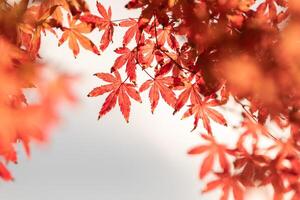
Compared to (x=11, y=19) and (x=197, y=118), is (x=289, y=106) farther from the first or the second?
(x=11, y=19)

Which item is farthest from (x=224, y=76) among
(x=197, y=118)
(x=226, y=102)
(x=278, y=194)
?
(x=278, y=194)

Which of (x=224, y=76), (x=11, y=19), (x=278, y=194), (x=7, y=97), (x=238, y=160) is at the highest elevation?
(x=11, y=19)

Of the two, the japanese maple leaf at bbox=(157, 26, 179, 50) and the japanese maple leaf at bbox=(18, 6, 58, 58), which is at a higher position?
the japanese maple leaf at bbox=(18, 6, 58, 58)

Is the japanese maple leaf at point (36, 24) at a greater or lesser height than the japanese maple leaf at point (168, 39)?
greater

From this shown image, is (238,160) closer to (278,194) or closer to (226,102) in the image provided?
(278,194)

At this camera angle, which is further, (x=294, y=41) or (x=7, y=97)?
(x=294, y=41)

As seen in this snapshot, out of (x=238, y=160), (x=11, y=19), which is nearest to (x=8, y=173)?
(x=11, y=19)

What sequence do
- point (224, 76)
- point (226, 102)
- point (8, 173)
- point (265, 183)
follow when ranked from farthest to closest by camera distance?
point (226, 102) < point (224, 76) < point (265, 183) < point (8, 173)

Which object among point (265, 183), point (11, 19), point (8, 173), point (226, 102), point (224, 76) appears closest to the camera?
point (8, 173)

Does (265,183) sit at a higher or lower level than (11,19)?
lower
